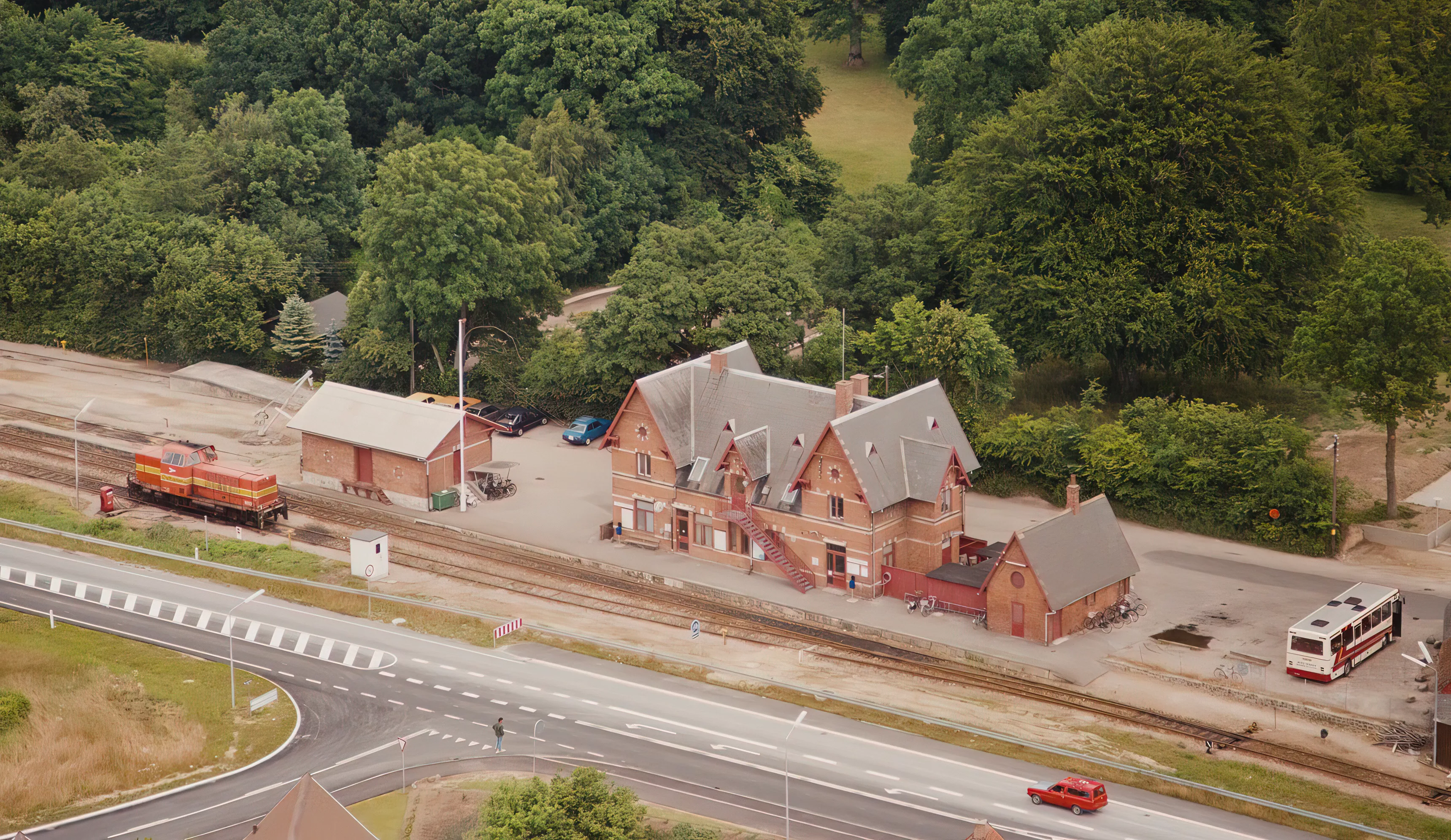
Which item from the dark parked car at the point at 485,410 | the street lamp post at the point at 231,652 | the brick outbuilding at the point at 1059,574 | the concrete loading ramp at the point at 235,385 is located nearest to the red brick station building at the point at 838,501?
the brick outbuilding at the point at 1059,574

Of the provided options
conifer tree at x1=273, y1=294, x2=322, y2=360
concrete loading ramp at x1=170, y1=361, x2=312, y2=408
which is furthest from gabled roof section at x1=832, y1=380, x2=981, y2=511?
conifer tree at x1=273, y1=294, x2=322, y2=360

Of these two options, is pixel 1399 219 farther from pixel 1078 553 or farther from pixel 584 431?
pixel 584 431

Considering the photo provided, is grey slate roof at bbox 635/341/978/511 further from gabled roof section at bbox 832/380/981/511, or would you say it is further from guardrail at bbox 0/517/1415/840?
guardrail at bbox 0/517/1415/840


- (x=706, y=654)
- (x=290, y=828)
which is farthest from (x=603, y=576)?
(x=290, y=828)

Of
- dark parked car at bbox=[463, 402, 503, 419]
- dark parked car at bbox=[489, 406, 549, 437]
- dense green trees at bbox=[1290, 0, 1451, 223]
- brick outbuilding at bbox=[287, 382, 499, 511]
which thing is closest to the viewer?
brick outbuilding at bbox=[287, 382, 499, 511]

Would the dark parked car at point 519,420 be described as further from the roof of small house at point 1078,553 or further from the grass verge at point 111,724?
the roof of small house at point 1078,553

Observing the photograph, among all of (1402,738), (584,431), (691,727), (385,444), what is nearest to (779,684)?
(691,727)

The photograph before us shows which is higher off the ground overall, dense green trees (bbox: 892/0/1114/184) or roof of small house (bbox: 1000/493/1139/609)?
dense green trees (bbox: 892/0/1114/184)
